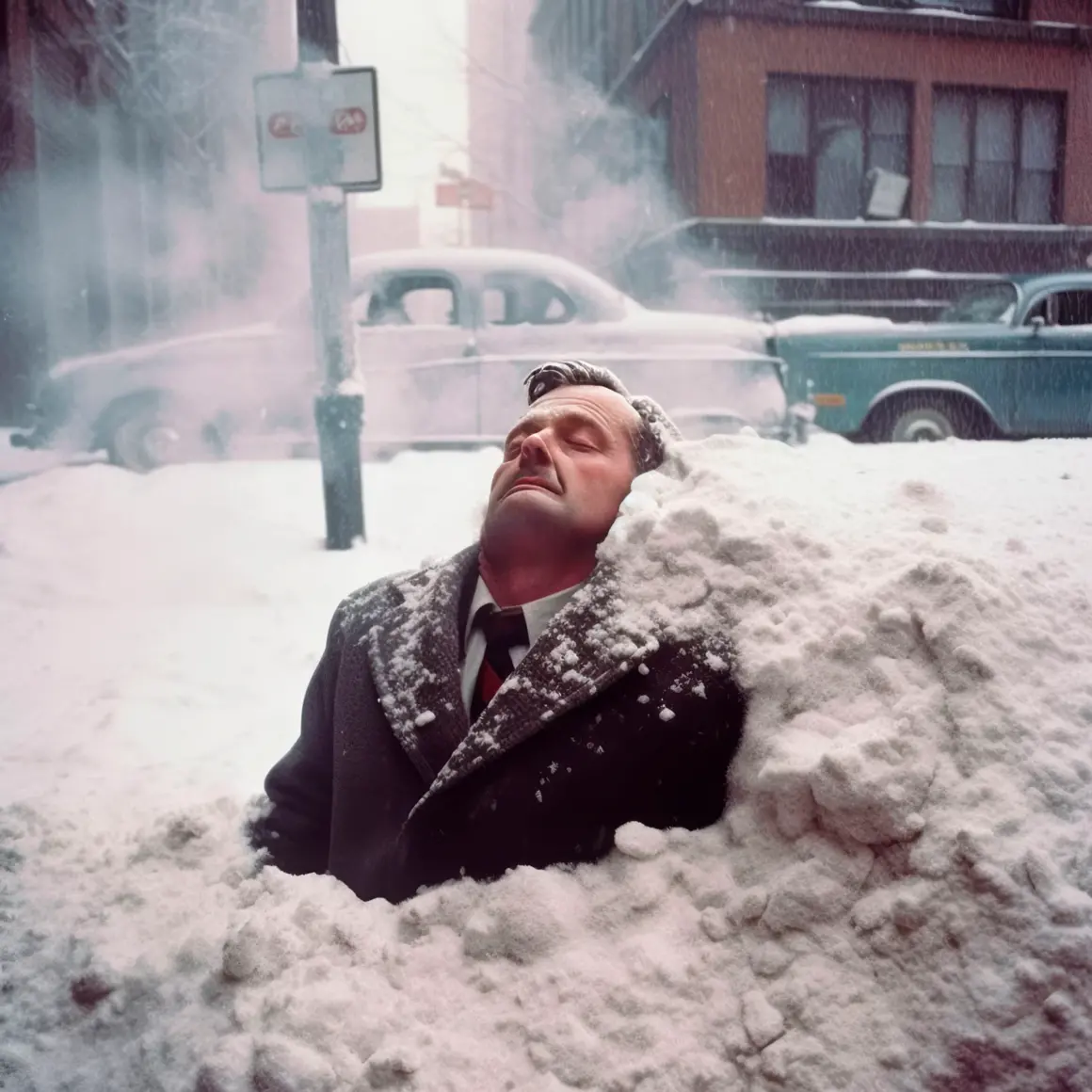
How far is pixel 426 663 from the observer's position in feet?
5.68

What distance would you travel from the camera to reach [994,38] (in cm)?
550

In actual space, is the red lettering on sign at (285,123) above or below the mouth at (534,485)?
above

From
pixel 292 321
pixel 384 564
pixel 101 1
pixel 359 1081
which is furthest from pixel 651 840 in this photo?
pixel 101 1

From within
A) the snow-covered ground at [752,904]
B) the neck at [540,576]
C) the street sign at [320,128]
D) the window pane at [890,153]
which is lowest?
the snow-covered ground at [752,904]

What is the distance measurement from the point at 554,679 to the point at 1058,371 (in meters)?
3.15

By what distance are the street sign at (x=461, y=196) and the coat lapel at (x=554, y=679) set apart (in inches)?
222

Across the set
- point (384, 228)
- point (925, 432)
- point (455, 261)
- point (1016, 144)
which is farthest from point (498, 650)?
point (384, 228)

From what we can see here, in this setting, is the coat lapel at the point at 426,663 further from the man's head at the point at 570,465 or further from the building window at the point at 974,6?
the building window at the point at 974,6

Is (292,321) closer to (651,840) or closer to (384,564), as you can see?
(384,564)

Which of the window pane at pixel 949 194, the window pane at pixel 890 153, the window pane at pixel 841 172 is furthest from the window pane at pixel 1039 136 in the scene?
the window pane at pixel 841 172

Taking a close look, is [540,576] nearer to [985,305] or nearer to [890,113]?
[985,305]

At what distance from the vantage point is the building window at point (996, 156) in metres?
6.16

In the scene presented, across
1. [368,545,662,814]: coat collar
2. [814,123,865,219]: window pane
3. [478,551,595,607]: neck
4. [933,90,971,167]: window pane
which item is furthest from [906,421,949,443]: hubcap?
[814,123,865,219]: window pane

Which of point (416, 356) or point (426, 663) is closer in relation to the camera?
point (426, 663)
